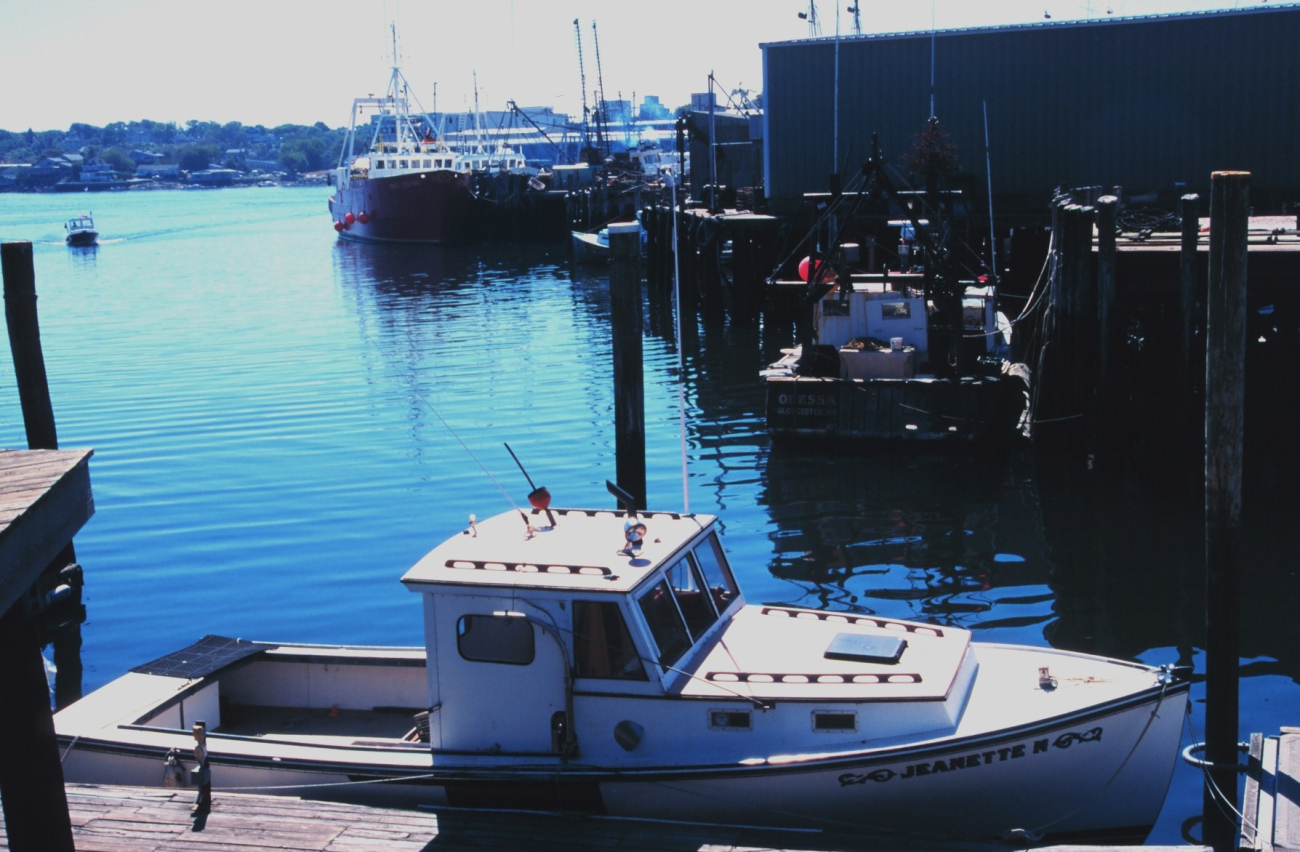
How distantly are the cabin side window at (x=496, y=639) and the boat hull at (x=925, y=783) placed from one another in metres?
0.71

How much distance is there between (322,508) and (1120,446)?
12789 millimetres

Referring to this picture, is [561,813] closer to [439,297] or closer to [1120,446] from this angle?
[1120,446]

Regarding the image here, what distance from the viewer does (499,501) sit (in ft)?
61.2

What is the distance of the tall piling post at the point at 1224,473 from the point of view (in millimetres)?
8359

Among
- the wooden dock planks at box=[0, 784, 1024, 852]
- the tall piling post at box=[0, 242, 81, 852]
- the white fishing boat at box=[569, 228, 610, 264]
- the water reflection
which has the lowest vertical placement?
the water reflection

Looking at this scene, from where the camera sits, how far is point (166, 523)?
18156 mm

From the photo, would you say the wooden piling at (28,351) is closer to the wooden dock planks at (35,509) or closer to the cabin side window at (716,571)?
the cabin side window at (716,571)

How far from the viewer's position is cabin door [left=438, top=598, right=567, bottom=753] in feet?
26.5

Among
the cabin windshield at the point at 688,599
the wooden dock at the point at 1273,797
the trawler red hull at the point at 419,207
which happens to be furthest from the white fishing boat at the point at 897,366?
the trawler red hull at the point at 419,207

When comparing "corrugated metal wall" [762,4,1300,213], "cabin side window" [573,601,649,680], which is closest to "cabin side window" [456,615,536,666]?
"cabin side window" [573,601,649,680]

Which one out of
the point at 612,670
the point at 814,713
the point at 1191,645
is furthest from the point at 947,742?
the point at 1191,645

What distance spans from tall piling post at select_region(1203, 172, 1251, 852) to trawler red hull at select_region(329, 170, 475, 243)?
224 feet

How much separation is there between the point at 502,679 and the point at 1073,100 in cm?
3100

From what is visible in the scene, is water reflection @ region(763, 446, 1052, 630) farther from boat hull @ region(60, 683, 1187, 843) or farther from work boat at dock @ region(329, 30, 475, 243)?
work boat at dock @ region(329, 30, 475, 243)
